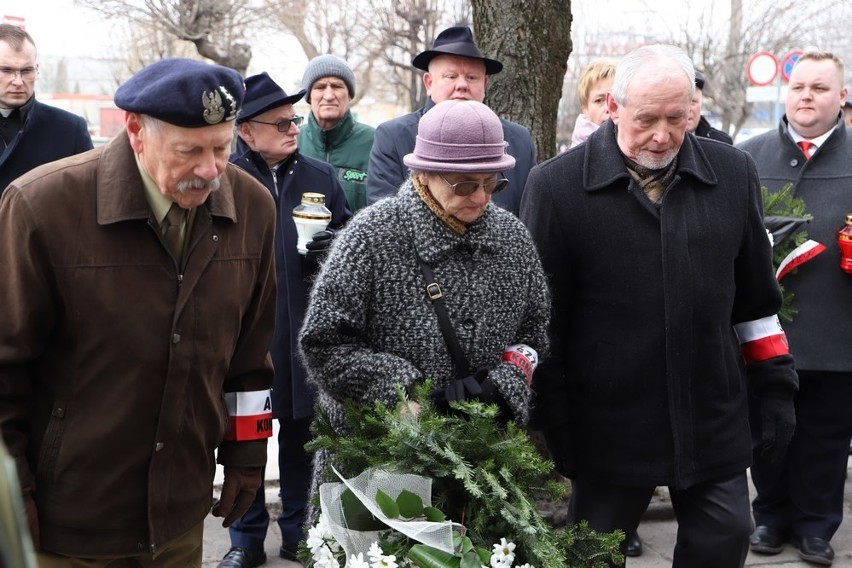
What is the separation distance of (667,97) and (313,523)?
5.84 feet

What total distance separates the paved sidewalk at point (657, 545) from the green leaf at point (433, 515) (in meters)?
2.43

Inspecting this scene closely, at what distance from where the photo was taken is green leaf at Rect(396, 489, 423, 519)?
288 cm

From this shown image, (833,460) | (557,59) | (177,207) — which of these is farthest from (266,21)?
(177,207)

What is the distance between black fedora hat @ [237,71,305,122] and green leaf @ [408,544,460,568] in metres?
2.53

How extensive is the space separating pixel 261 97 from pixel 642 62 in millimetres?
1881

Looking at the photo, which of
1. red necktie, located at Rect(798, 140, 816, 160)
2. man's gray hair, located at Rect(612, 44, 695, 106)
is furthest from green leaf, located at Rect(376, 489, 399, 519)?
red necktie, located at Rect(798, 140, 816, 160)

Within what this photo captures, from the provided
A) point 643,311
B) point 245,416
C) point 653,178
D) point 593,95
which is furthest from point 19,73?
point 643,311

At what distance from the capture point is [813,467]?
18.4ft

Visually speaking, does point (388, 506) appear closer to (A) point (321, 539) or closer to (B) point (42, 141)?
(A) point (321, 539)

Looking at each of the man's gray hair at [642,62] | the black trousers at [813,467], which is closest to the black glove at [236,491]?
the man's gray hair at [642,62]

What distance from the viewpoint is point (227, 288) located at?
3.02 metres

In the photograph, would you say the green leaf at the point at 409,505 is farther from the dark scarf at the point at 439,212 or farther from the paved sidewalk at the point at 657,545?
the paved sidewalk at the point at 657,545

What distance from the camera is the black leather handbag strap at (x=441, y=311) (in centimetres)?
327

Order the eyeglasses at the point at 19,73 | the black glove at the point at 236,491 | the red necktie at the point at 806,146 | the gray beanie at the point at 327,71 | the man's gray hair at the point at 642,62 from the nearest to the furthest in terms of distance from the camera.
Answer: the black glove at the point at 236,491
the man's gray hair at the point at 642,62
the eyeglasses at the point at 19,73
the red necktie at the point at 806,146
the gray beanie at the point at 327,71
